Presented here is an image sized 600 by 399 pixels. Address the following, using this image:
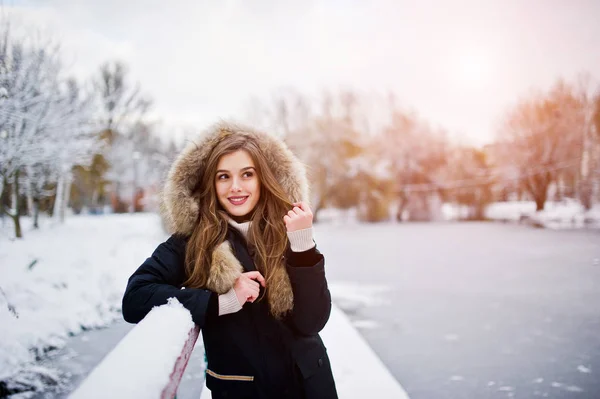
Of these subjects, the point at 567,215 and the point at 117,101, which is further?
the point at 117,101

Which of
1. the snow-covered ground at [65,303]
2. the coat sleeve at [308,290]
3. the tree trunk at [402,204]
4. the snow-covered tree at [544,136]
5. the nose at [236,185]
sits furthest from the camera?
the tree trunk at [402,204]

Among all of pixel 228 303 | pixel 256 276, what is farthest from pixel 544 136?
pixel 228 303

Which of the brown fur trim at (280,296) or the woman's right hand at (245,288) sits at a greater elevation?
the woman's right hand at (245,288)

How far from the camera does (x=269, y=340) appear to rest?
1207 millimetres

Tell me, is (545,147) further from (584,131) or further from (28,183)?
(28,183)

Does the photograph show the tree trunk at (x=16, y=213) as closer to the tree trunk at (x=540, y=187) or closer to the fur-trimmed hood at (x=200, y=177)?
the fur-trimmed hood at (x=200, y=177)

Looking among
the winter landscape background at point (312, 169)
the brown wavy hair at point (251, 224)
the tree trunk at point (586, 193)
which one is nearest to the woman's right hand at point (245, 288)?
the brown wavy hair at point (251, 224)

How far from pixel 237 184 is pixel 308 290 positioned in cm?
48

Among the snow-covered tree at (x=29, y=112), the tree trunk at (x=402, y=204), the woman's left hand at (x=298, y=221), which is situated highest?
the snow-covered tree at (x=29, y=112)

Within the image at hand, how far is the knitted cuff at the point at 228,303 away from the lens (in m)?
1.07

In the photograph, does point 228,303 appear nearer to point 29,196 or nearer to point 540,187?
point 29,196

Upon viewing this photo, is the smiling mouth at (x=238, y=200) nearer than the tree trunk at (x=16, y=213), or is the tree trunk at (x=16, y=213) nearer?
the smiling mouth at (x=238, y=200)

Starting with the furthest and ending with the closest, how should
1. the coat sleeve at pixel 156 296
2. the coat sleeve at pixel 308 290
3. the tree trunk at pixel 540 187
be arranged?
the tree trunk at pixel 540 187 < the coat sleeve at pixel 308 290 < the coat sleeve at pixel 156 296

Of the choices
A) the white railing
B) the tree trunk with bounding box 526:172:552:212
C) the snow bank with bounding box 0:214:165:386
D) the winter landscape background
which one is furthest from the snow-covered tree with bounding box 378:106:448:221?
the white railing
